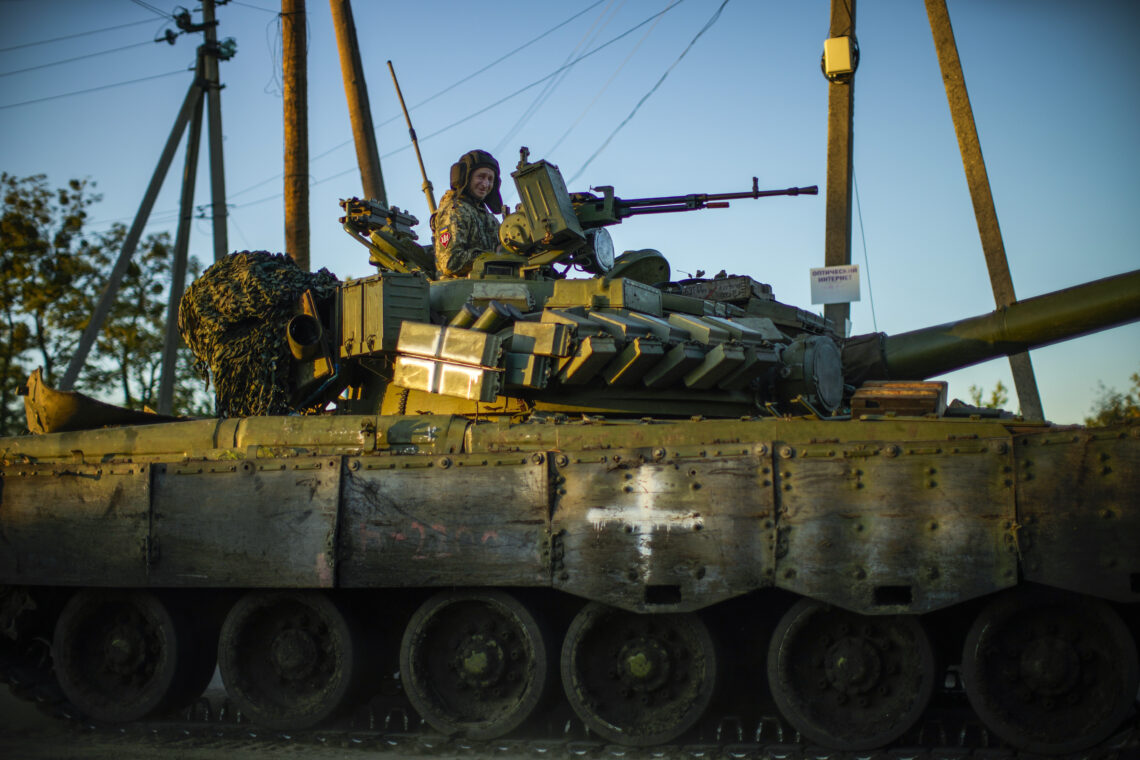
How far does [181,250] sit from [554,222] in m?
11.5

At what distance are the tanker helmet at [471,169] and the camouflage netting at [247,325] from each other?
1.69 metres

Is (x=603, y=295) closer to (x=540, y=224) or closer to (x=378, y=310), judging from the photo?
(x=540, y=224)

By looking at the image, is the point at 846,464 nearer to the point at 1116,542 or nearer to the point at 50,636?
the point at 1116,542

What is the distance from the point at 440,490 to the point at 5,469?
12.9ft

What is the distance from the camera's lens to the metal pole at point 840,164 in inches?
524

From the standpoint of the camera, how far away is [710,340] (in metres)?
8.34

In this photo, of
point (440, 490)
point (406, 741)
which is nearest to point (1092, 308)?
point (440, 490)

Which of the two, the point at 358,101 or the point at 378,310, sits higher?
the point at 358,101

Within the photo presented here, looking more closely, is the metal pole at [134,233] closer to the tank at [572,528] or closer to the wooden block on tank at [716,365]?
the tank at [572,528]

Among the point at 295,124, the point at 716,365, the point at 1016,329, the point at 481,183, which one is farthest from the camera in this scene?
the point at 295,124

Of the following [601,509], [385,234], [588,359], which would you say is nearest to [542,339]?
[588,359]

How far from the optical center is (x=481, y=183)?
10.6m

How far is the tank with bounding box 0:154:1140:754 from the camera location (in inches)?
257

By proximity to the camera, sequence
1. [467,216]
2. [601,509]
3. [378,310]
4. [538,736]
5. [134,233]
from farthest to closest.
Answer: [134,233]
[467,216]
[378,310]
[538,736]
[601,509]
